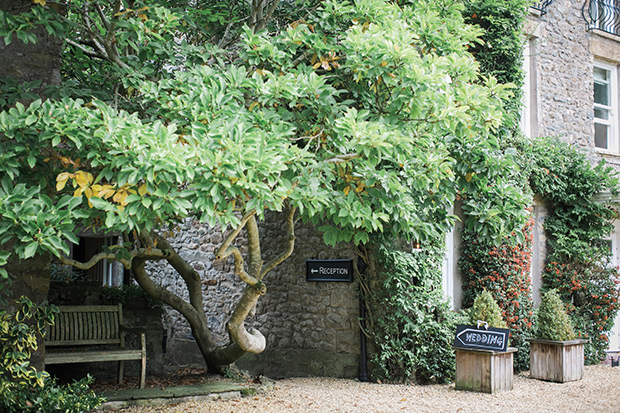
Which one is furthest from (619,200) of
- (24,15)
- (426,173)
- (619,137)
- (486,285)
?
(24,15)

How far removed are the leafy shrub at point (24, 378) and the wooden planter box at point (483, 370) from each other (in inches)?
166

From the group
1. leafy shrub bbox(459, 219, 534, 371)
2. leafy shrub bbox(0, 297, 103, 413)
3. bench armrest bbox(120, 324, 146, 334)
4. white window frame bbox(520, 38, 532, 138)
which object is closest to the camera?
leafy shrub bbox(0, 297, 103, 413)

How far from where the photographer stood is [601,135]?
11.7 metres

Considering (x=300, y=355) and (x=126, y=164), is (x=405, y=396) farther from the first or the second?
(x=126, y=164)

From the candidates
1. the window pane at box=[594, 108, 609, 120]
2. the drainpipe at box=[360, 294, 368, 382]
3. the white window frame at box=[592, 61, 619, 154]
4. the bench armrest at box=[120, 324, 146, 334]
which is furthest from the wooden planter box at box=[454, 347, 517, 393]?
the window pane at box=[594, 108, 609, 120]

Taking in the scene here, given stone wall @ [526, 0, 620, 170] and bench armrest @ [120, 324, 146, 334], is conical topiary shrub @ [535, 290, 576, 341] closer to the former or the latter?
stone wall @ [526, 0, 620, 170]

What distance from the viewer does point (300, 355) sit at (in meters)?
9.04

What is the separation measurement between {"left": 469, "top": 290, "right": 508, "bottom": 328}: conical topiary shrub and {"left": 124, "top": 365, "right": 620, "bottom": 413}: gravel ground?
2.73ft

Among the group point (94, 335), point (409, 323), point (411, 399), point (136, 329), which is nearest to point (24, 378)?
point (136, 329)

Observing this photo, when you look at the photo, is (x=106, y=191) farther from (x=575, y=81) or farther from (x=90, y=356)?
(x=575, y=81)

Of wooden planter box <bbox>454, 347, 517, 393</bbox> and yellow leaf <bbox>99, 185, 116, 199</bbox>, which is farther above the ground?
yellow leaf <bbox>99, 185, 116, 199</bbox>

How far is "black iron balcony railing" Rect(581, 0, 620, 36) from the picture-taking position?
11422mm

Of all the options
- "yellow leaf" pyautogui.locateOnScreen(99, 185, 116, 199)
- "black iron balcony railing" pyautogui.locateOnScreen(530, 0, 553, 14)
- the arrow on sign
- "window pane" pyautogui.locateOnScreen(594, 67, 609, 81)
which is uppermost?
"black iron balcony railing" pyautogui.locateOnScreen(530, 0, 553, 14)

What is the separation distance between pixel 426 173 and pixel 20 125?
10.7ft
